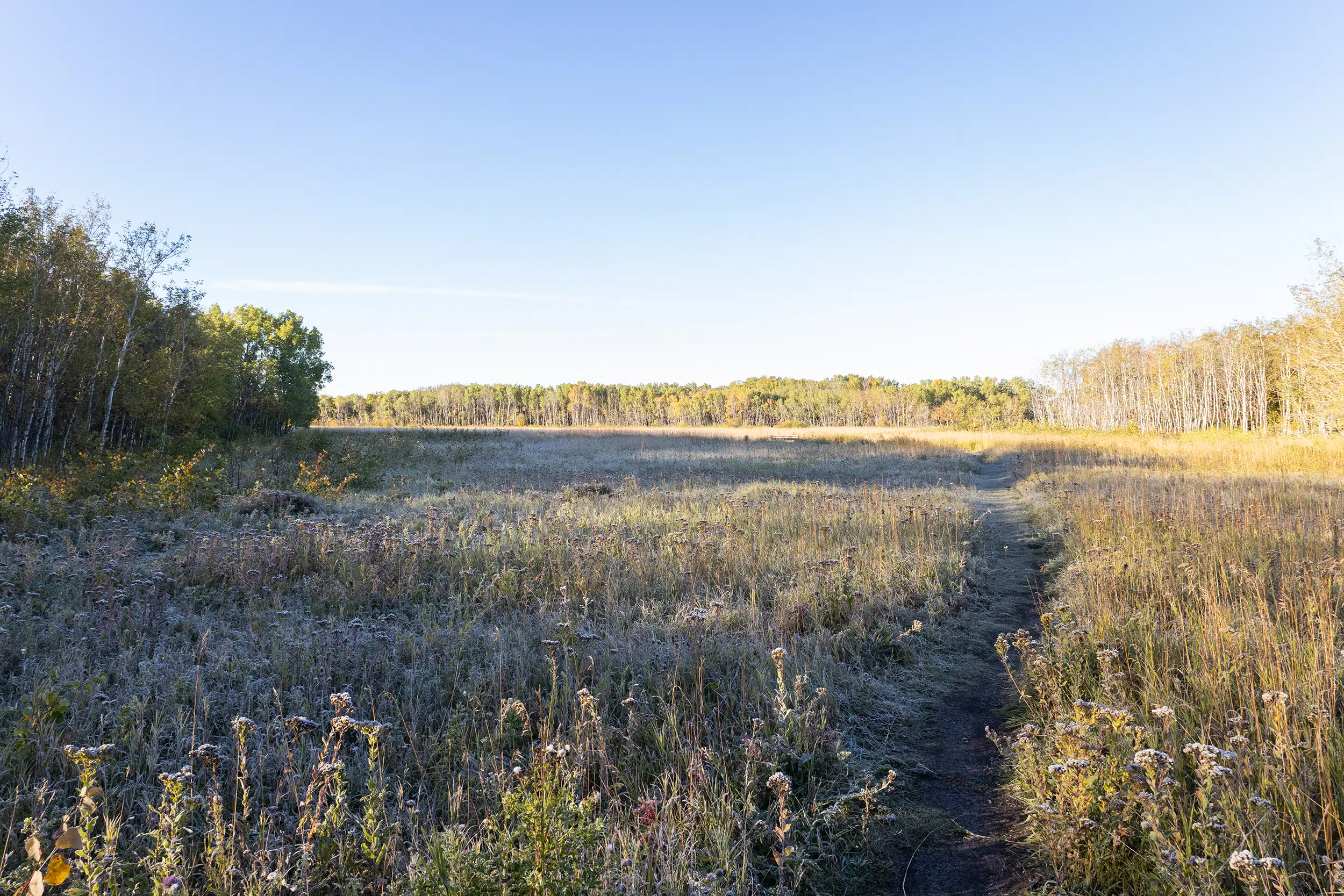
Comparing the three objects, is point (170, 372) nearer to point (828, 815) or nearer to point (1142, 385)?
point (828, 815)

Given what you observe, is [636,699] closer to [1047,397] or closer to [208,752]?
[208,752]

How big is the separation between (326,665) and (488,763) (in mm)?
2028

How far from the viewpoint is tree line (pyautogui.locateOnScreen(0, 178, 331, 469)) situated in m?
16.5

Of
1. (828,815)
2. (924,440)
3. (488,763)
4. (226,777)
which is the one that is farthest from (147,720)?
(924,440)

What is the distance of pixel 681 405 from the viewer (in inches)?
5103

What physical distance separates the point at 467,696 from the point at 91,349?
22.6 meters

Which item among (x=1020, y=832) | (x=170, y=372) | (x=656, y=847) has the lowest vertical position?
(x=1020, y=832)

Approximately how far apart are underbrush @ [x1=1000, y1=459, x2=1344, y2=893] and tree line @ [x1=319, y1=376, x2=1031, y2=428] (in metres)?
109

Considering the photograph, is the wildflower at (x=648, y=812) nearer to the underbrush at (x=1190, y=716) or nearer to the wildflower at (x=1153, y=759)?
the underbrush at (x=1190, y=716)

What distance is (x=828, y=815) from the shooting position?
11.2ft


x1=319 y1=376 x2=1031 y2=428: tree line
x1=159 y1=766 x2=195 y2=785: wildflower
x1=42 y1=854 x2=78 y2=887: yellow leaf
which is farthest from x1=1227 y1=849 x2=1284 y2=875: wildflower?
x1=319 y1=376 x2=1031 y2=428: tree line

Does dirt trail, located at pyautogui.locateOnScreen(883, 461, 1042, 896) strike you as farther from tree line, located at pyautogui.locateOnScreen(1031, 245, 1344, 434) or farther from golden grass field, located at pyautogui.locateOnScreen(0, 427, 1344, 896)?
tree line, located at pyautogui.locateOnScreen(1031, 245, 1344, 434)

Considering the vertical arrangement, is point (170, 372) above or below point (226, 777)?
above

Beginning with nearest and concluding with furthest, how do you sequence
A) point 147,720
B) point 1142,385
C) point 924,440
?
point 147,720 < point 924,440 < point 1142,385
